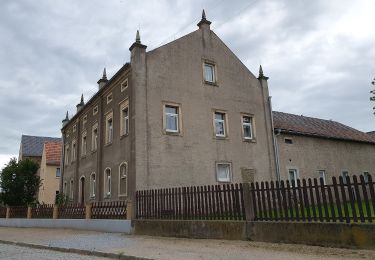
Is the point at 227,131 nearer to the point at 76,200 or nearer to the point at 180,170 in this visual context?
the point at 180,170

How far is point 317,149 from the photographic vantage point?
25.6 metres

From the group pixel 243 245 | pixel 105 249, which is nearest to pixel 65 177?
pixel 105 249

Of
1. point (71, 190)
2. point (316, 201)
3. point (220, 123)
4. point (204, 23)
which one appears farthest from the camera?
point (71, 190)

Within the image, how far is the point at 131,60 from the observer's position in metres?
19.1

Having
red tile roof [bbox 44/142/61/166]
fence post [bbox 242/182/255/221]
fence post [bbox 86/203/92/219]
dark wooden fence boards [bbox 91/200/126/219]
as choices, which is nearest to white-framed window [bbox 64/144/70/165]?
red tile roof [bbox 44/142/61/166]

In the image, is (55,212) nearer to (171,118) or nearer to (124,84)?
(124,84)

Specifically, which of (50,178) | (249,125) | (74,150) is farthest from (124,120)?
(50,178)

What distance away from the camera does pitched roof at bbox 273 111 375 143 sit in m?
25.3

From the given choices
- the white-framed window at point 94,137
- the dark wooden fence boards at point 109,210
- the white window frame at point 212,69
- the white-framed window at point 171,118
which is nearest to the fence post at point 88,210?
the dark wooden fence boards at point 109,210

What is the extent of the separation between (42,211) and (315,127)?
20536 millimetres

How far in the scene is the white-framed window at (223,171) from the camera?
20312 millimetres

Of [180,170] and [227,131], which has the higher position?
[227,131]

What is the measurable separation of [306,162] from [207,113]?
8574 mm

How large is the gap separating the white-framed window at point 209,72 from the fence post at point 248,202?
11316 millimetres
